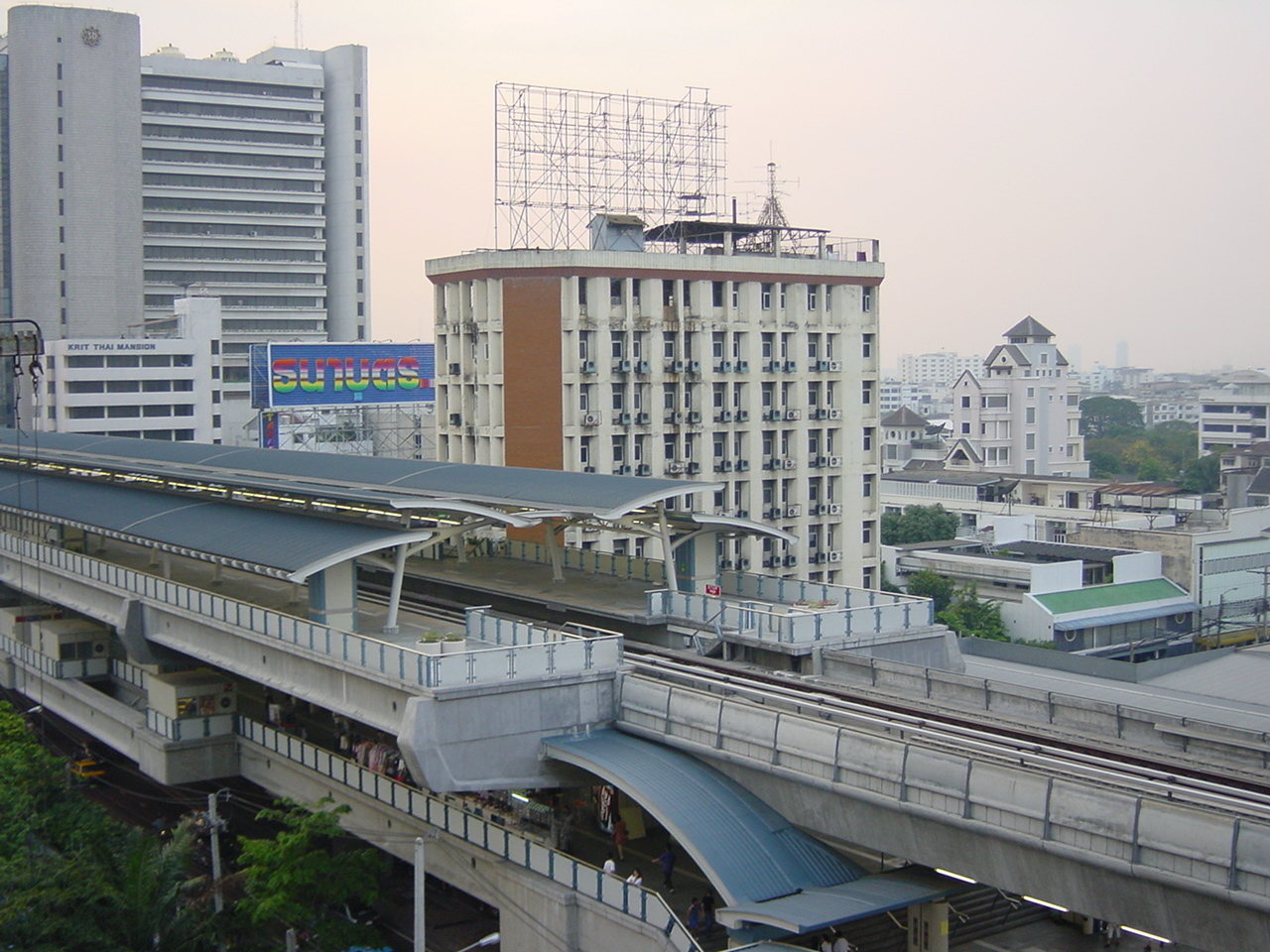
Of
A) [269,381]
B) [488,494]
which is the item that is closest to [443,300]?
[488,494]

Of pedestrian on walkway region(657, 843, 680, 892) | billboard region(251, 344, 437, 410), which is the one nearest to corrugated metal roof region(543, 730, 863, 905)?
pedestrian on walkway region(657, 843, 680, 892)

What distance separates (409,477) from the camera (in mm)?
39312

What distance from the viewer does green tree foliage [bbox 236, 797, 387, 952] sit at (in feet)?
81.5

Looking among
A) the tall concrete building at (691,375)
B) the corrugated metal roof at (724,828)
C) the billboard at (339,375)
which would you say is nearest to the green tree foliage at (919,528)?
the billboard at (339,375)

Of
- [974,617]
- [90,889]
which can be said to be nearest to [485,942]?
[90,889]

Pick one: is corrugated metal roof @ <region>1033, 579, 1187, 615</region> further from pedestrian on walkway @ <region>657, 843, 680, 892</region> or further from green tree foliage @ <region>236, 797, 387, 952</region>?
green tree foliage @ <region>236, 797, 387, 952</region>

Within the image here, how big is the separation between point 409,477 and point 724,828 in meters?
19.9

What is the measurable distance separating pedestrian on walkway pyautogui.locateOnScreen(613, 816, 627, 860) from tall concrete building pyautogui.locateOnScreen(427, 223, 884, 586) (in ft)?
89.1

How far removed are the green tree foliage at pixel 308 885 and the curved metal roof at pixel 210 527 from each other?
17.3 feet

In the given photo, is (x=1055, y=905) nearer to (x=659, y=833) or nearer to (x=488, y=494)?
(x=659, y=833)

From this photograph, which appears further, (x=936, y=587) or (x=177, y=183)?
(x=177, y=183)

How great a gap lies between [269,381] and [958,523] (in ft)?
156

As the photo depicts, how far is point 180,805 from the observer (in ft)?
119

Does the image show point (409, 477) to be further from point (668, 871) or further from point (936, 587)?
point (936, 587)
